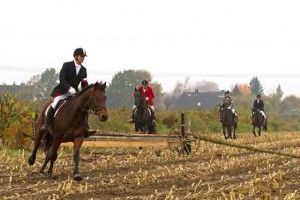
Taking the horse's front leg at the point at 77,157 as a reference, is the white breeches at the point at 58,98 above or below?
above

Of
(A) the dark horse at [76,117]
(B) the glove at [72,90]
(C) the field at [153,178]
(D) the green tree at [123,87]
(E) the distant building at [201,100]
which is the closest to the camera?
(C) the field at [153,178]

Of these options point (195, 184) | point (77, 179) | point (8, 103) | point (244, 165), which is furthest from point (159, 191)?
point (8, 103)

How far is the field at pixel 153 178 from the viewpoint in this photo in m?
8.95

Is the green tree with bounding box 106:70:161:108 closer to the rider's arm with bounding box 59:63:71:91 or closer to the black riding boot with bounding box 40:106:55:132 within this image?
the rider's arm with bounding box 59:63:71:91

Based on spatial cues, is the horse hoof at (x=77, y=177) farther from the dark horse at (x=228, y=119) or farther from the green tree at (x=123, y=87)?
the green tree at (x=123, y=87)

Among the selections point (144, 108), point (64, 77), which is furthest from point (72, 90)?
point (144, 108)

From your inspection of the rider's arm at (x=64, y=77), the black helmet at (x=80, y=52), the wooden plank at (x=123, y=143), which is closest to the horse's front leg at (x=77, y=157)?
the rider's arm at (x=64, y=77)

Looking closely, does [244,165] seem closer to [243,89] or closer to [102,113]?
[102,113]

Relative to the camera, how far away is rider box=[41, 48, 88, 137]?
37.9 feet

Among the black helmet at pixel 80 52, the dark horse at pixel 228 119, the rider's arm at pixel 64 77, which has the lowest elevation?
the dark horse at pixel 228 119

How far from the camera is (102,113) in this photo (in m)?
10.6

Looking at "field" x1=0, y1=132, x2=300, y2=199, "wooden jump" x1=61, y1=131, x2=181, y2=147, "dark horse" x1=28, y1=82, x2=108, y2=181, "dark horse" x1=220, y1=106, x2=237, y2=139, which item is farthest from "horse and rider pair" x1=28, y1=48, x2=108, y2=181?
"dark horse" x1=220, y1=106, x2=237, y2=139

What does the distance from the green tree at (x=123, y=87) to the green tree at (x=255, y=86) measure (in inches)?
1872

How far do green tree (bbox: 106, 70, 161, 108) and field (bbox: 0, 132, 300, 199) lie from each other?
8945cm
